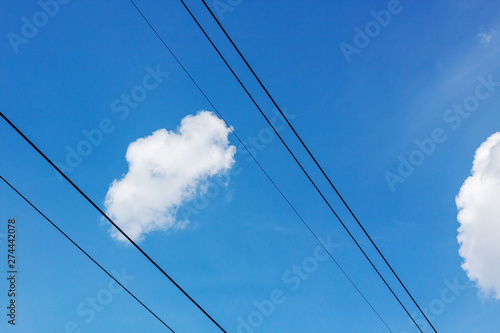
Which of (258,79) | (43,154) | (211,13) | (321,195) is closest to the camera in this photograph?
(43,154)

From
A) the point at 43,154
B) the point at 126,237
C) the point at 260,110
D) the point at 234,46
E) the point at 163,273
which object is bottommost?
the point at 163,273

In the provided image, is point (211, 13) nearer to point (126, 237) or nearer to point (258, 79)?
point (258, 79)

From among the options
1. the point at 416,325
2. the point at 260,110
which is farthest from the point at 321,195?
the point at 416,325

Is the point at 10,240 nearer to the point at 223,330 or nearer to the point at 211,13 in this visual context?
the point at 223,330

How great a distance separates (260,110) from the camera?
8266 millimetres

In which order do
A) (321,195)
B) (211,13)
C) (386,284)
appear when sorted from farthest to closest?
1. (386,284)
2. (321,195)
3. (211,13)

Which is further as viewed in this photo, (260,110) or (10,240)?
(10,240)

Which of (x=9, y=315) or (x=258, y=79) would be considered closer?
(x=258, y=79)

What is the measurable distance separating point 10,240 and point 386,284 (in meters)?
11.4

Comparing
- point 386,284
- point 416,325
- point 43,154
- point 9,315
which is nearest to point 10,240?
point 9,315

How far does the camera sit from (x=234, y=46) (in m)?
7.50

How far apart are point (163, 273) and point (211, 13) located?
210 inches

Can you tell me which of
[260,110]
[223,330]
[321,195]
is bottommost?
[223,330]

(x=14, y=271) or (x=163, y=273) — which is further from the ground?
(x=14, y=271)
